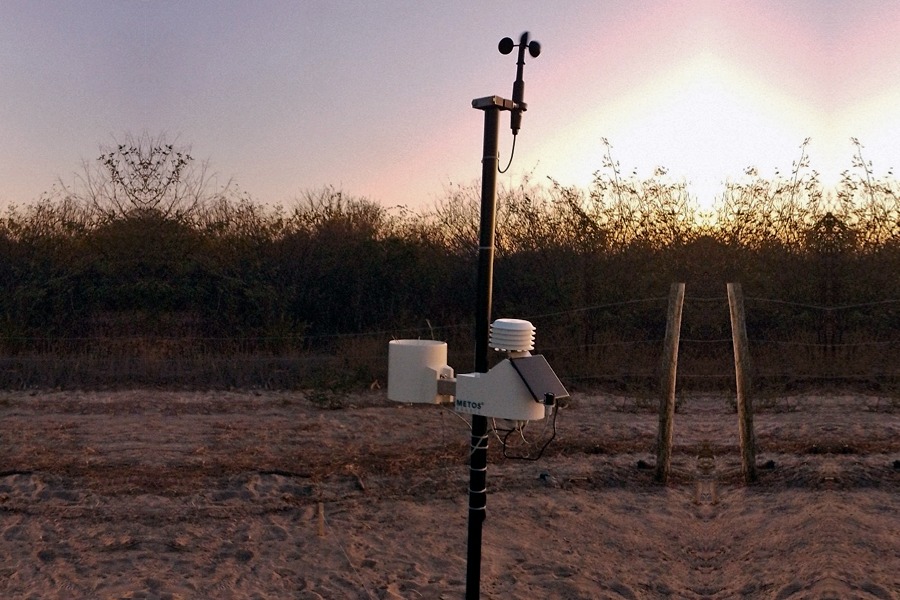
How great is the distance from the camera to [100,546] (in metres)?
5.51

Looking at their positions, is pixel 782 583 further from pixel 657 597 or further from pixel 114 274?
pixel 114 274

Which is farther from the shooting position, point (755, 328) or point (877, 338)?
point (755, 328)

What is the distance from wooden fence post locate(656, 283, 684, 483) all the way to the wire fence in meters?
3.02

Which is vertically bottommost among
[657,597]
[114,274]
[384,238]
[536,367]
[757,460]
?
[657,597]

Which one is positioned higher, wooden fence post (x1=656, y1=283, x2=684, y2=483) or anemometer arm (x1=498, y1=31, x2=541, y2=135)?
anemometer arm (x1=498, y1=31, x2=541, y2=135)

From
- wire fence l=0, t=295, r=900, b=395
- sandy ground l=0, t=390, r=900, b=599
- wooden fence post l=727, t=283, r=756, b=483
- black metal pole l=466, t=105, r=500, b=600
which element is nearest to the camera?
black metal pole l=466, t=105, r=500, b=600

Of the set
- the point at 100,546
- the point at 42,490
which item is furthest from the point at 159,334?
the point at 100,546

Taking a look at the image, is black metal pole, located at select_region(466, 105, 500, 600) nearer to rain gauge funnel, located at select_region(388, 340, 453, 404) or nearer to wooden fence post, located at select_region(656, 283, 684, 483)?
rain gauge funnel, located at select_region(388, 340, 453, 404)

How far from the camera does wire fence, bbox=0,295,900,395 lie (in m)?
11.1

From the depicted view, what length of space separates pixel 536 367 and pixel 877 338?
32.5 feet

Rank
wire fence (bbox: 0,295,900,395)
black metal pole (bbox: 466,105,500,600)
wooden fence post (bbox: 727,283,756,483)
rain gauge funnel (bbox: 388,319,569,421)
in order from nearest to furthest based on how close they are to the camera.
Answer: rain gauge funnel (bbox: 388,319,569,421), black metal pole (bbox: 466,105,500,600), wooden fence post (bbox: 727,283,756,483), wire fence (bbox: 0,295,900,395)

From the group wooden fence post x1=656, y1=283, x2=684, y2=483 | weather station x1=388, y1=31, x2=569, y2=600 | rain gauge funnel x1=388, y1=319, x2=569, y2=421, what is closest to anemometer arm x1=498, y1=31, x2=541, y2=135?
weather station x1=388, y1=31, x2=569, y2=600

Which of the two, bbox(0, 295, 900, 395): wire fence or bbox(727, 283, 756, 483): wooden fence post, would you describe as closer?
bbox(727, 283, 756, 483): wooden fence post

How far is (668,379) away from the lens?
7.27 metres
